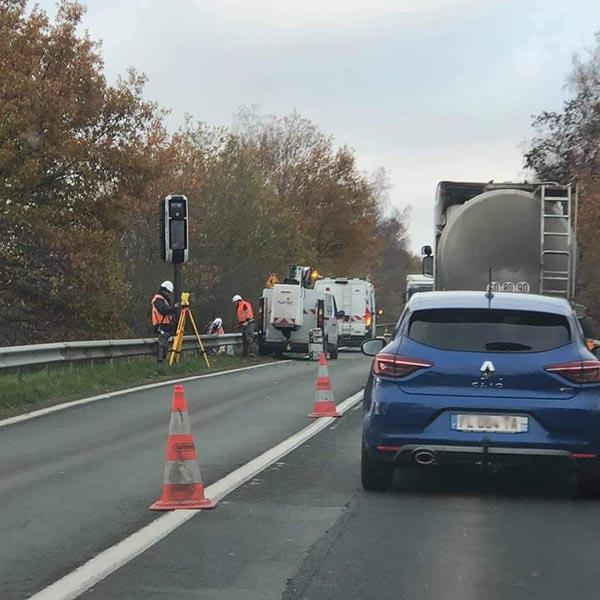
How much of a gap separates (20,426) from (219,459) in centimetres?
377

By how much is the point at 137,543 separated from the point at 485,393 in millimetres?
2893

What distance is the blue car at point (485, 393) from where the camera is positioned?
838 cm

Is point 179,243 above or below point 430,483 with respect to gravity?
above

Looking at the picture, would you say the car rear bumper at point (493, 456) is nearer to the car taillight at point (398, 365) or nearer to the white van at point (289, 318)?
the car taillight at point (398, 365)

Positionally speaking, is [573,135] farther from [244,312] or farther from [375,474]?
[375,474]

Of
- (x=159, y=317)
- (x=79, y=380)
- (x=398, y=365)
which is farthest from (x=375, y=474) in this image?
(x=159, y=317)

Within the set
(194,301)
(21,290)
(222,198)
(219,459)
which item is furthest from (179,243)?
(222,198)

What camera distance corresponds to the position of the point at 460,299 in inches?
356

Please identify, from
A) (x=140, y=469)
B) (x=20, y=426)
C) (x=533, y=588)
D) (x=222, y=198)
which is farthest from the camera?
(x=222, y=198)

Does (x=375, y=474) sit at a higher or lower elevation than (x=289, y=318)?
lower

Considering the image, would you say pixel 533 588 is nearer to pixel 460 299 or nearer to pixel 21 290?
pixel 460 299

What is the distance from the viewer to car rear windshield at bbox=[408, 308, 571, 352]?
341 inches

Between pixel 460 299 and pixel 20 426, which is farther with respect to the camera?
pixel 20 426

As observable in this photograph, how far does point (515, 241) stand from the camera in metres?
15.9
